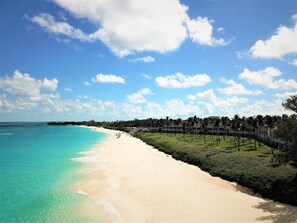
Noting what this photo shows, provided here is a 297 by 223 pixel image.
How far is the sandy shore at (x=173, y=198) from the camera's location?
891 inches

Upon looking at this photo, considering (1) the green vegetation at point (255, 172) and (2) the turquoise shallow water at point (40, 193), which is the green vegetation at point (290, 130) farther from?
(2) the turquoise shallow water at point (40, 193)

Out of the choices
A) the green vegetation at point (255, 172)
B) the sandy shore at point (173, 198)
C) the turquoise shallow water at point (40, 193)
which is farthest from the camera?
the green vegetation at point (255, 172)

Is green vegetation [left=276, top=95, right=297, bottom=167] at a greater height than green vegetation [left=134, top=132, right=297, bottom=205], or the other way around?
green vegetation [left=276, top=95, right=297, bottom=167]

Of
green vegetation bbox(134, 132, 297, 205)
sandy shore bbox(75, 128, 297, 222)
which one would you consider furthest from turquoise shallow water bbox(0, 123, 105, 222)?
green vegetation bbox(134, 132, 297, 205)

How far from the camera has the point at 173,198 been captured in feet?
89.7

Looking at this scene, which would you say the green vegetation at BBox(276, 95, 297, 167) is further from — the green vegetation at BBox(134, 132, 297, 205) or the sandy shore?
the sandy shore

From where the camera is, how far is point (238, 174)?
111 ft

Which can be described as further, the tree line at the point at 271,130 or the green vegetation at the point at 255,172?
the green vegetation at the point at 255,172

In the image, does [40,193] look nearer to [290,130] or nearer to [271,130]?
[290,130]

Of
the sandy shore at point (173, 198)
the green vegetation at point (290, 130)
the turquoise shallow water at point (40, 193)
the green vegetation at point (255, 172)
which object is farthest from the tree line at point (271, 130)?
the turquoise shallow water at point (40, 193)

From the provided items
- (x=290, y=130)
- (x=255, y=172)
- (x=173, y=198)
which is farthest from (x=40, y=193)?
(x=290, y=130)

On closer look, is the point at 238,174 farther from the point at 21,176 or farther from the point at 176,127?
the point at 176,127

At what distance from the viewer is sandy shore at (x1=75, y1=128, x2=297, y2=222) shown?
2262 cm

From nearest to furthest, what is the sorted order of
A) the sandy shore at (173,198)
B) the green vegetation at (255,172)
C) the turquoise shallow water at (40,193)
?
the sandy shore at (173,198)
the turquoise shallow water at (40,193)
the green vegetation at (255,172)
